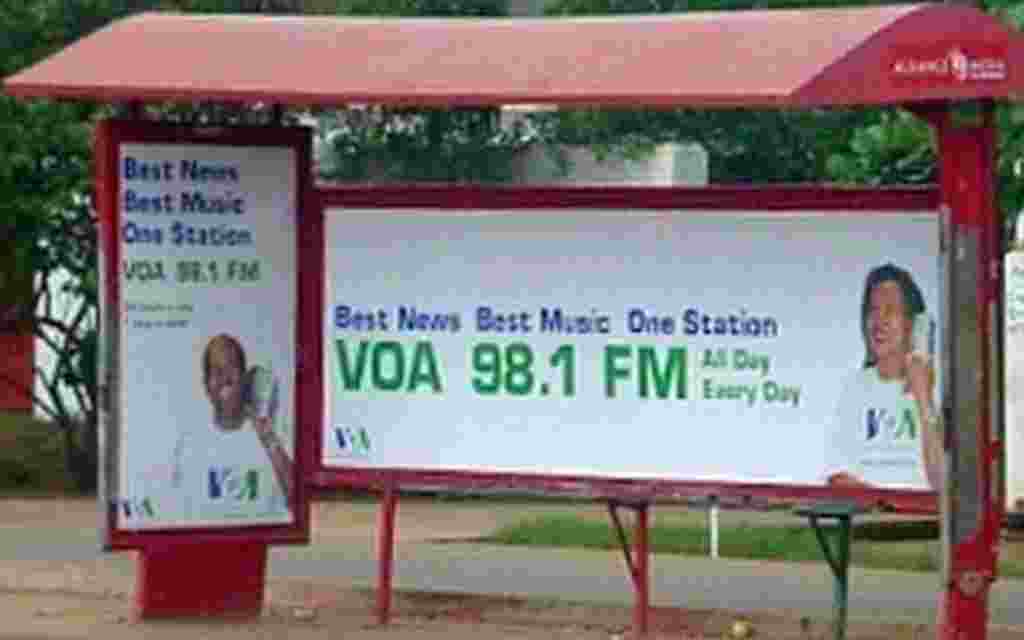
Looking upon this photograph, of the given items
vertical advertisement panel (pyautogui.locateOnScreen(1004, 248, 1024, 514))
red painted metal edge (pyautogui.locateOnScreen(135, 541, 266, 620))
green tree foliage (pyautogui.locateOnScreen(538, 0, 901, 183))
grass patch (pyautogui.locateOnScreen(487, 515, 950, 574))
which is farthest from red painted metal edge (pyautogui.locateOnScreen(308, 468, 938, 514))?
green tree foliage (pyautogui.locateOnScreen(538, 0, 901, 183))

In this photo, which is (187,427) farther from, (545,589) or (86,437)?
(86,437)

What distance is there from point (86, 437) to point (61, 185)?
3.02m

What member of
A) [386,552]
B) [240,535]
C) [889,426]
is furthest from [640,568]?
[240,535]

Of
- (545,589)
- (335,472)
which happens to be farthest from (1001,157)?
(335,472)

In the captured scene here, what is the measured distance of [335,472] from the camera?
16.9 metres

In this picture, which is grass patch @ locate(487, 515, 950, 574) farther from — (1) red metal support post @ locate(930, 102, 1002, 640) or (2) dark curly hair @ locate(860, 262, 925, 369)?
(1) red metal support post @ locate(930, 102, 1002, 640)

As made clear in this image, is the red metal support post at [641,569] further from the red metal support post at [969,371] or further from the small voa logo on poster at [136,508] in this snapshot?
the small voa logo on poster at [136,508]

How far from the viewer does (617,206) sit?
16.0 metres

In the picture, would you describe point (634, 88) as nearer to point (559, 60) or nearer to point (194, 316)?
point (559, 60)

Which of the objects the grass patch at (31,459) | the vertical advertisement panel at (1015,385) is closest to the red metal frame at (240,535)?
the vertical advertisement panel at (1015,385)

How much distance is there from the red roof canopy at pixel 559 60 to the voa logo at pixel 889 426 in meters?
1.74

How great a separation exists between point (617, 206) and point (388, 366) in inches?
65.5

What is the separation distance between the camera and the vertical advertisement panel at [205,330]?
53.8 feet

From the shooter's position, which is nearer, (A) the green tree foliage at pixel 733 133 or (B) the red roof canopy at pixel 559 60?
(B) the red roof canopy at pixel 559 60
